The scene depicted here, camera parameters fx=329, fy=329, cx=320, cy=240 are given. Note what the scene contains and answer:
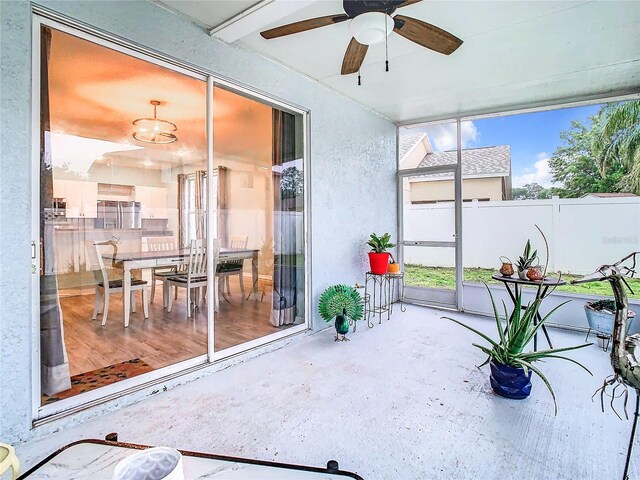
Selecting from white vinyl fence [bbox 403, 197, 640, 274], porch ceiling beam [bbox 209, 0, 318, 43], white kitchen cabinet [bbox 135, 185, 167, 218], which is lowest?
white vinyl fence [bbox 403, 197, 640, 274]

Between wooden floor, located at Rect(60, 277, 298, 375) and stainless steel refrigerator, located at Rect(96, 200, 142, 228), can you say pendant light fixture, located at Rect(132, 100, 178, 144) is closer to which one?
stainless steel refrigerator, located at Rect(96, 200, 142, 228)

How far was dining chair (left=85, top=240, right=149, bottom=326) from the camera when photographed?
139 inches

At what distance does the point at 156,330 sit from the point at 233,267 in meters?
1.00

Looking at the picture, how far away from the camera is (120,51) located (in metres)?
2.22

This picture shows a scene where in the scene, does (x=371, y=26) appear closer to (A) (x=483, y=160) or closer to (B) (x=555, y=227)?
(A) (x=483, y=160)

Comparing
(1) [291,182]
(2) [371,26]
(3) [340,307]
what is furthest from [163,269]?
(2) [371,26]

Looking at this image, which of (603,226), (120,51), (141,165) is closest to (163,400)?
(120,51)

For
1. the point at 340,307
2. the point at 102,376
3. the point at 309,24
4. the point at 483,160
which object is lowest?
the point at 102,376

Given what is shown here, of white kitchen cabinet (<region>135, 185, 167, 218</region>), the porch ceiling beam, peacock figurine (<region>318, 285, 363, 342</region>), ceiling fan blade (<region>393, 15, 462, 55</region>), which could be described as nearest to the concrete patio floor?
peacock figurine (<region>318, 285, 363, 342</region>)

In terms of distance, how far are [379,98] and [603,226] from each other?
2991 millimetres

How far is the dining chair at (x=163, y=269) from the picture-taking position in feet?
12.5

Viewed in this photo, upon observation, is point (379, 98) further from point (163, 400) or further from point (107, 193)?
point (163, 400)

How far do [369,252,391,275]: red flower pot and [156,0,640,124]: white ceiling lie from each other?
191 centimetres

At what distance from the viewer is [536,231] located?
4.11 m
